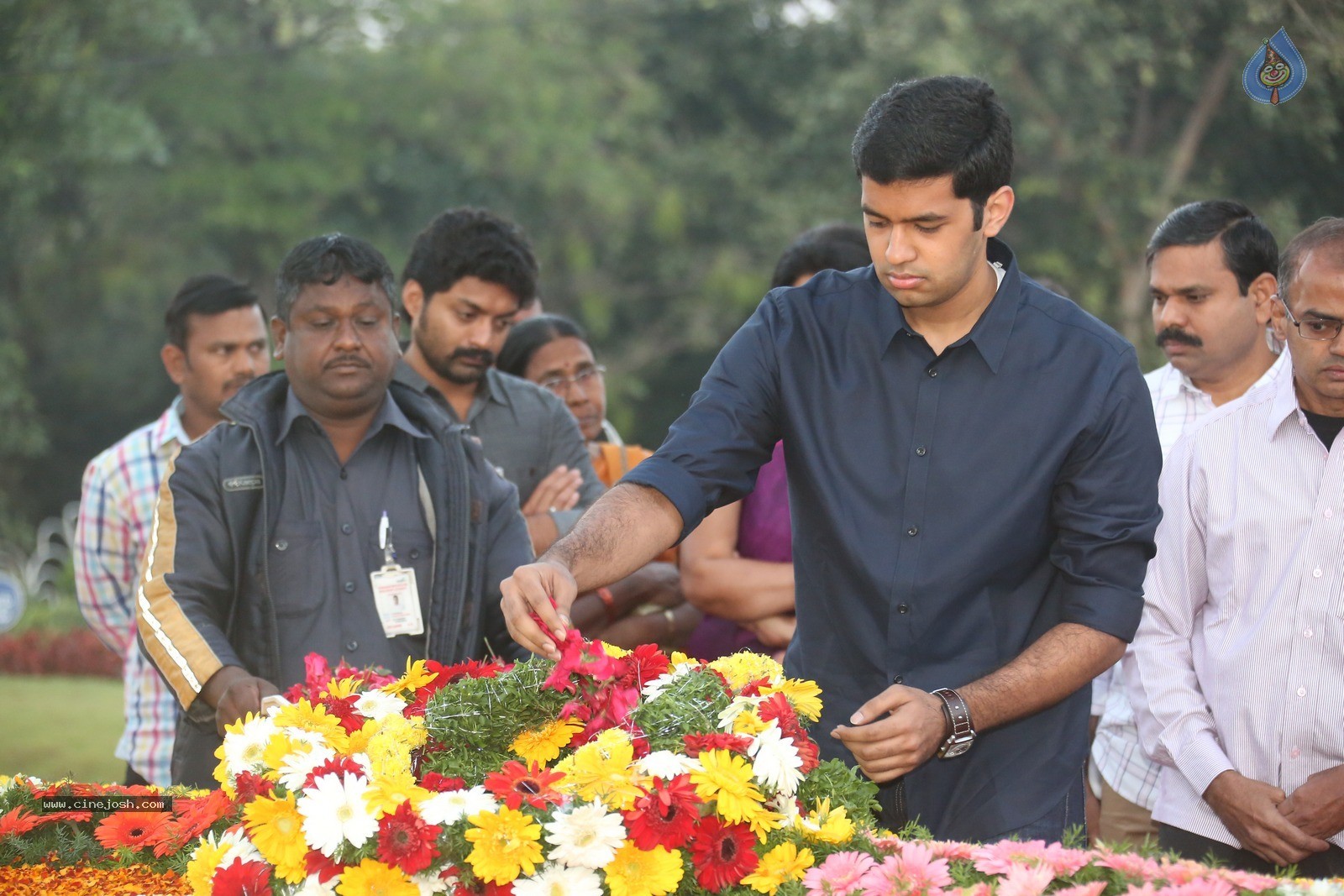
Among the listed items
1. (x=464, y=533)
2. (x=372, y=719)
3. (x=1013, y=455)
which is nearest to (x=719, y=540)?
(x=464, y=533)

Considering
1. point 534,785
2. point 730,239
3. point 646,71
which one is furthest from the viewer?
point 646,71

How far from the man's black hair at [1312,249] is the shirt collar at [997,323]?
712 mm

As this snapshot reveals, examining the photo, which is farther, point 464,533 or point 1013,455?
point 464,533

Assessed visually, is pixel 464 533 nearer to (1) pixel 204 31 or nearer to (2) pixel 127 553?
(2) pixel 127 553

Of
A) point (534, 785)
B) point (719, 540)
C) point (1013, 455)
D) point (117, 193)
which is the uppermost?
point (117, 193)

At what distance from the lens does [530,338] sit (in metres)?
5.38

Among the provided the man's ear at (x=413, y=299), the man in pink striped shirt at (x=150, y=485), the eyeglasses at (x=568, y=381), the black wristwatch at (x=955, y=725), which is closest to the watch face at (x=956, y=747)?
the black wristwatch at (x=955, y=725)

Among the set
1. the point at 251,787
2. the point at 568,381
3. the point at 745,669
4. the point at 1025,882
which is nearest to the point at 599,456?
the point at 568,381

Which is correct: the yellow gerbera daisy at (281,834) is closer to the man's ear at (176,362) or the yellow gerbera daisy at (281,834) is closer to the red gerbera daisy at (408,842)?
the red gerbera daisy at (408,842)

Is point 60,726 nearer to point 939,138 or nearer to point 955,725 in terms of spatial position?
point 955,725

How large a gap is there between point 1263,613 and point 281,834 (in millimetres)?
2183

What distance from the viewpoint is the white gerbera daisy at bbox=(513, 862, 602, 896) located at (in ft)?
6.86

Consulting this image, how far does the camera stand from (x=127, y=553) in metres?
4.90

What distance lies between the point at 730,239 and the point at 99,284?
30.0 ft
